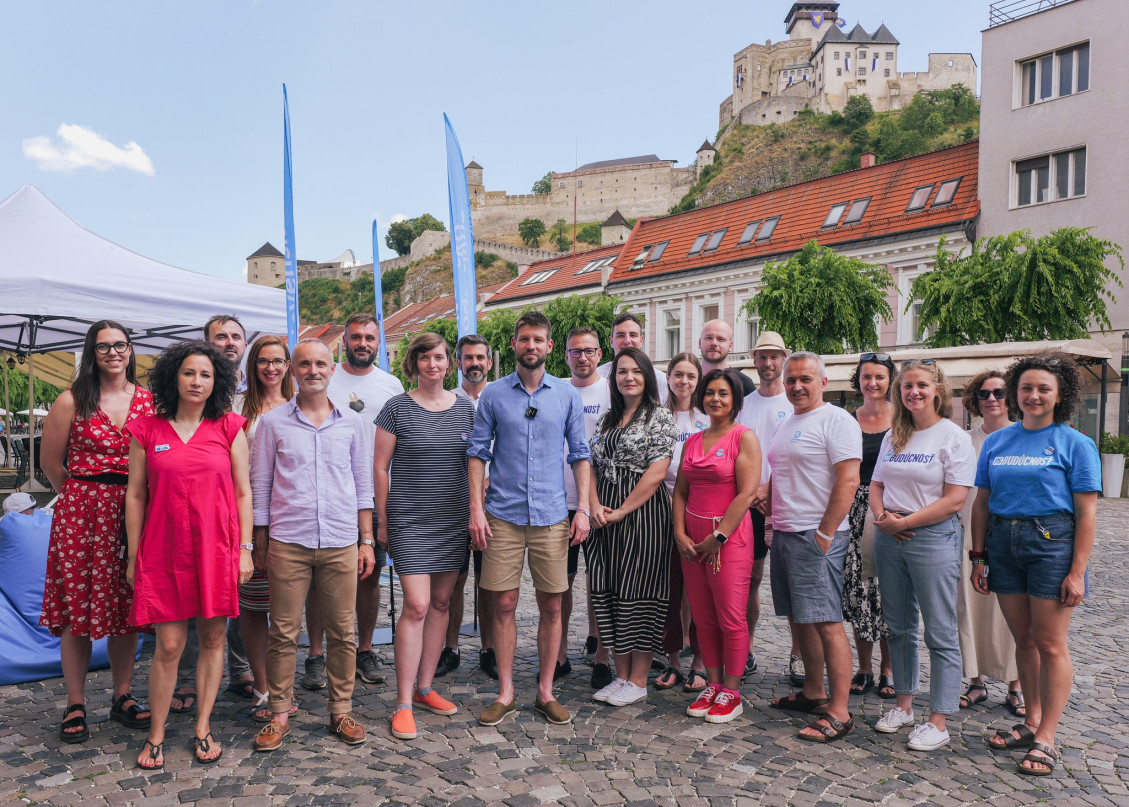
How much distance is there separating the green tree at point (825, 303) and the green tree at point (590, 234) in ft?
233

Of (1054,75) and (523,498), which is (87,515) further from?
(1054,75)

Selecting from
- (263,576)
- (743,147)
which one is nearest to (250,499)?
(263,576)

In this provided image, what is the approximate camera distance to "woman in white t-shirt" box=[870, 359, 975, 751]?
13.9ft

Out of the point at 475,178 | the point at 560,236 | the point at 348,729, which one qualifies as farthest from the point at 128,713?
the point at 475,178

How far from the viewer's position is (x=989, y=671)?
4.79 m

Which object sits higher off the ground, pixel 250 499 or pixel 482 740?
pixel 250 499

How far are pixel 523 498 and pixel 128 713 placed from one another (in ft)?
7.11

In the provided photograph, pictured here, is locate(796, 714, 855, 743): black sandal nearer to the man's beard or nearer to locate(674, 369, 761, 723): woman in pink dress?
locate(674, 369, 761, 723): woman in pink dress

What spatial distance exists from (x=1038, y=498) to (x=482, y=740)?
2.77 meters

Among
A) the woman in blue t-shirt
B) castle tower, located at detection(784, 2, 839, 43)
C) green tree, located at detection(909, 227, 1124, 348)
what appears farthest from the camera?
castle tower, located at detection(784, 2, 839, 43)

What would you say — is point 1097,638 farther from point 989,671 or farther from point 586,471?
point 586,471

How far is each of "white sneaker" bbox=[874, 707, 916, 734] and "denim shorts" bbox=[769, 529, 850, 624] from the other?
520 mm

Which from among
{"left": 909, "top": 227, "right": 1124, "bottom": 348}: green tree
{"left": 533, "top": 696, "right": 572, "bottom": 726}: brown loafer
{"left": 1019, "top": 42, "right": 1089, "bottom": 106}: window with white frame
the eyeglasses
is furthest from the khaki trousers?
{"left": 1019, "top": 42, "right": 1089, "bottom": 106}: window with white frame

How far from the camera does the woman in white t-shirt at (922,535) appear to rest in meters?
4.24
